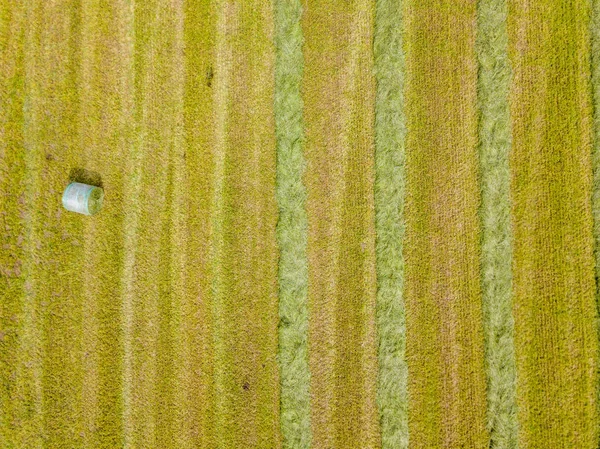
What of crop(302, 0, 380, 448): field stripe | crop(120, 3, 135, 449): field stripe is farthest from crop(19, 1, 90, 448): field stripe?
crop(302, 0, 380, 448): field stripe

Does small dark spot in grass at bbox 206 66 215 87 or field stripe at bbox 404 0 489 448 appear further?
small dark spot in grass at bbox 206 66 215 87

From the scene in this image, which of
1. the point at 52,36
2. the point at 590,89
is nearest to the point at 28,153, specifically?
the point at 52,36

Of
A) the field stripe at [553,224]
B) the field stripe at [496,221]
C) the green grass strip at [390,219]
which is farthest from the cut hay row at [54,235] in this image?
the field stripe at [553,224]

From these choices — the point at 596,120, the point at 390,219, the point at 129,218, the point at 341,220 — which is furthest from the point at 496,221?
the point at 129,218

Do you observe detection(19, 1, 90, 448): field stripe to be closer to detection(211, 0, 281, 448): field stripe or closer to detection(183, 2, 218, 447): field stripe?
detection(183, 2, 218, 447): field stripe

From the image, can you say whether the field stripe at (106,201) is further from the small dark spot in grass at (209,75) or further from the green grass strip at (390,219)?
the green grass strip at (390,219)

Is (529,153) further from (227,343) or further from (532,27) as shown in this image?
(227,343)
